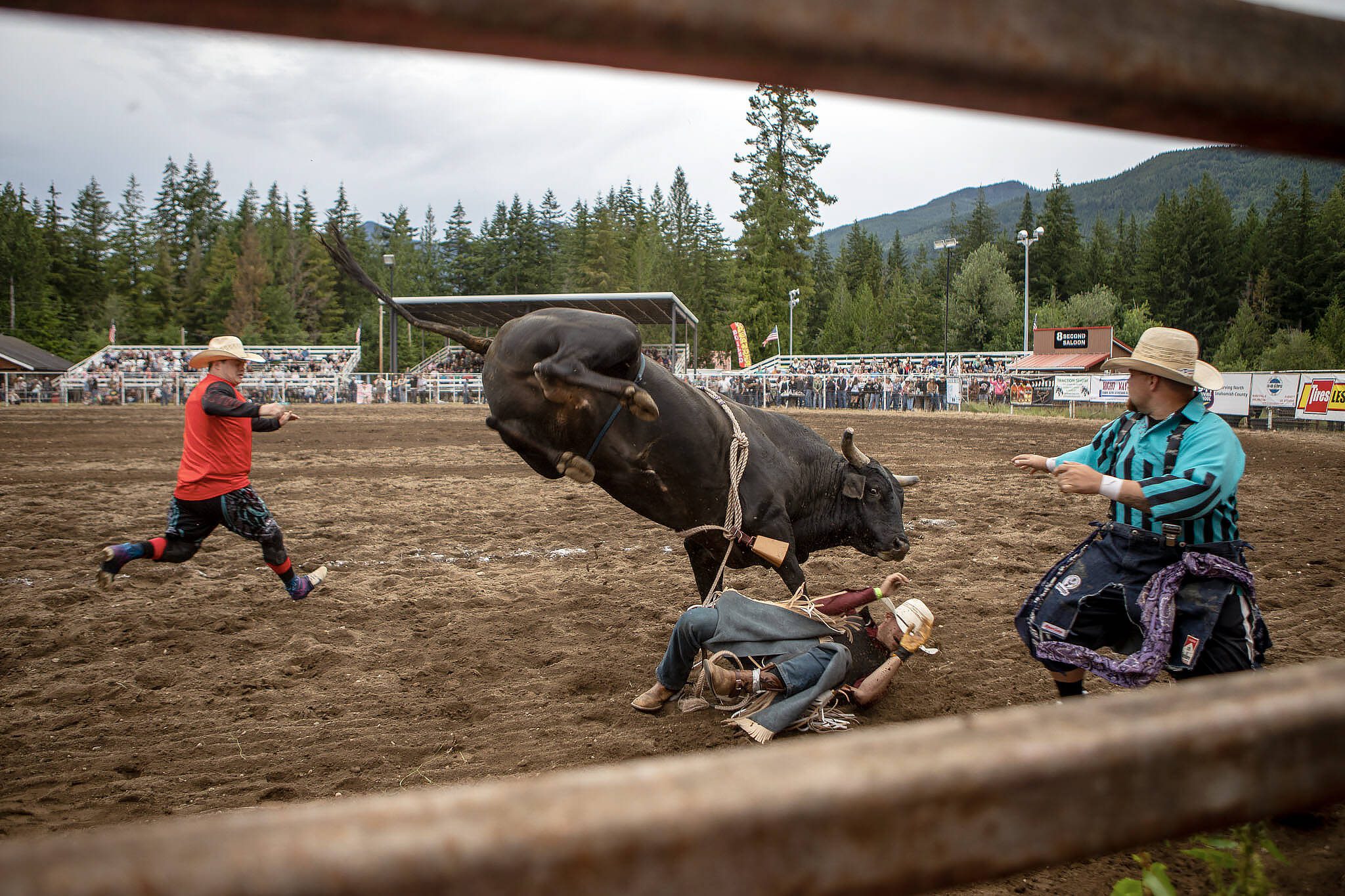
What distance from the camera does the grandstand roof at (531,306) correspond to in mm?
31906

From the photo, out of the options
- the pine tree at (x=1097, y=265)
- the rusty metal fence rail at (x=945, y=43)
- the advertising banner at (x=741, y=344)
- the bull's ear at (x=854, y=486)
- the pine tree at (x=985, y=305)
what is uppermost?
the pine tree at (x=1097, y=265)

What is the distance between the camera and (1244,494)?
10.6 metres

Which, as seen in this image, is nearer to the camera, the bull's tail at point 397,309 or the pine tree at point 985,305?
the bull's tail at point 397,309

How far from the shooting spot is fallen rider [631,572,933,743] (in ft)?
13.5

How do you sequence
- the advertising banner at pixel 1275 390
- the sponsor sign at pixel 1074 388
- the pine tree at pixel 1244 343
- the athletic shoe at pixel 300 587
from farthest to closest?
the pine tree at pixel 1244 343
the sponsor sign at pixel 1074 388
the advertising banner at pixel 1275 390
the athletic shoe at pixel 300 587

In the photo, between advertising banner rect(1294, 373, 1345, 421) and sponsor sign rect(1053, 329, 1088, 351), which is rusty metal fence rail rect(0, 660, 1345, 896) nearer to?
advertising banner rect(1294, 373, 1345, 421)

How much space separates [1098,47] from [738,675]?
3850mm

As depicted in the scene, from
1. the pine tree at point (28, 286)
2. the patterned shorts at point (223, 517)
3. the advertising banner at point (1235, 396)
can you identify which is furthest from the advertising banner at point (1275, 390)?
the pine tree at point (28, 286)

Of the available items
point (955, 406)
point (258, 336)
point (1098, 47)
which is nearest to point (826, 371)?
point (955, 406)

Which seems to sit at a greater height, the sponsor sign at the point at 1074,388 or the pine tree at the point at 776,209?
the pine tree at the point at 776,209

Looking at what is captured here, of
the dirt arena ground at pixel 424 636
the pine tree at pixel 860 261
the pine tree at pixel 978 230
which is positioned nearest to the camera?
the dirt arena ground at pixel 424 636

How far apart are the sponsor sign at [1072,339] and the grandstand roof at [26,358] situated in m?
56.4

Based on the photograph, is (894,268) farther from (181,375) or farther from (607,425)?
(607,425)

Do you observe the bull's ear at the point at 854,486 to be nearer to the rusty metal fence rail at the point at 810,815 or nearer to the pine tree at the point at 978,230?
the rusty metal fence rail at the point at 810,815
